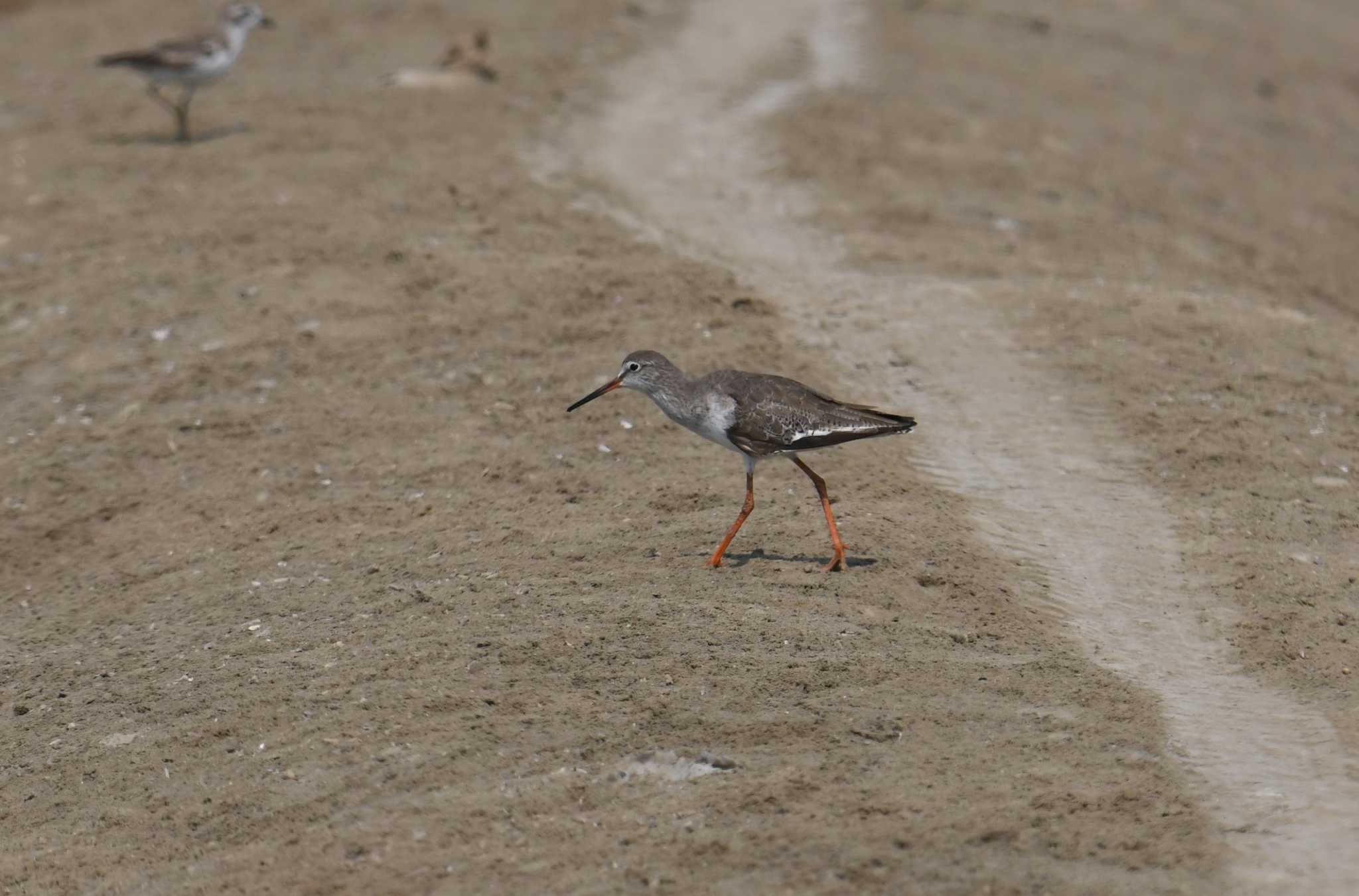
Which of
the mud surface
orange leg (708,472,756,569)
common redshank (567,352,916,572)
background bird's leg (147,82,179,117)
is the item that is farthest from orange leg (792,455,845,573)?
background bird's leg (147,82,179,117)

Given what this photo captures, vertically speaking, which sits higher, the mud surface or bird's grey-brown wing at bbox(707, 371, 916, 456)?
bird's grey-brown wing at bbox(707, 371, 916, 456)

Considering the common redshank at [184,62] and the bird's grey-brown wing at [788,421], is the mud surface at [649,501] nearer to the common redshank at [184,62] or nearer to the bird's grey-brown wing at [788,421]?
the common redshank at [184,62]

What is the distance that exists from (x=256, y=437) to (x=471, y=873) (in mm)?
6311

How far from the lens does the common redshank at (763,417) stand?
373 inches

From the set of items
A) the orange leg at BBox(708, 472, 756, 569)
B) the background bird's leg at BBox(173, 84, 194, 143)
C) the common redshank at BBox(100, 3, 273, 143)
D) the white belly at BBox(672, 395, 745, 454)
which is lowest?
the background bird's leg at BBox(173, 84, 194, 143)

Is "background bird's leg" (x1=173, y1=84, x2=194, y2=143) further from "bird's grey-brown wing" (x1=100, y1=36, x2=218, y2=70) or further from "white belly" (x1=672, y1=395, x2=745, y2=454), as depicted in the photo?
"white belly" (x1=672, y1=395, x2=745, y2=454)

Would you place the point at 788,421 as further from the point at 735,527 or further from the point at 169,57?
the point at 169,57

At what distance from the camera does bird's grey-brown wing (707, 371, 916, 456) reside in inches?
373

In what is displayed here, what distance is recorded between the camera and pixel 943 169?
1892 centimetres

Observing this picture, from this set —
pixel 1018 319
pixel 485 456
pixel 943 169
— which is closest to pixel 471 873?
pixel 485 456

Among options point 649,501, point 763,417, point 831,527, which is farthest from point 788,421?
point 649,501

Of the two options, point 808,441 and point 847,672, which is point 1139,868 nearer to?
point 847,672

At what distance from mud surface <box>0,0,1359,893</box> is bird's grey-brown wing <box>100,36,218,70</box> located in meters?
1.00

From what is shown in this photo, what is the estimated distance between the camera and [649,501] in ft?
36.7
